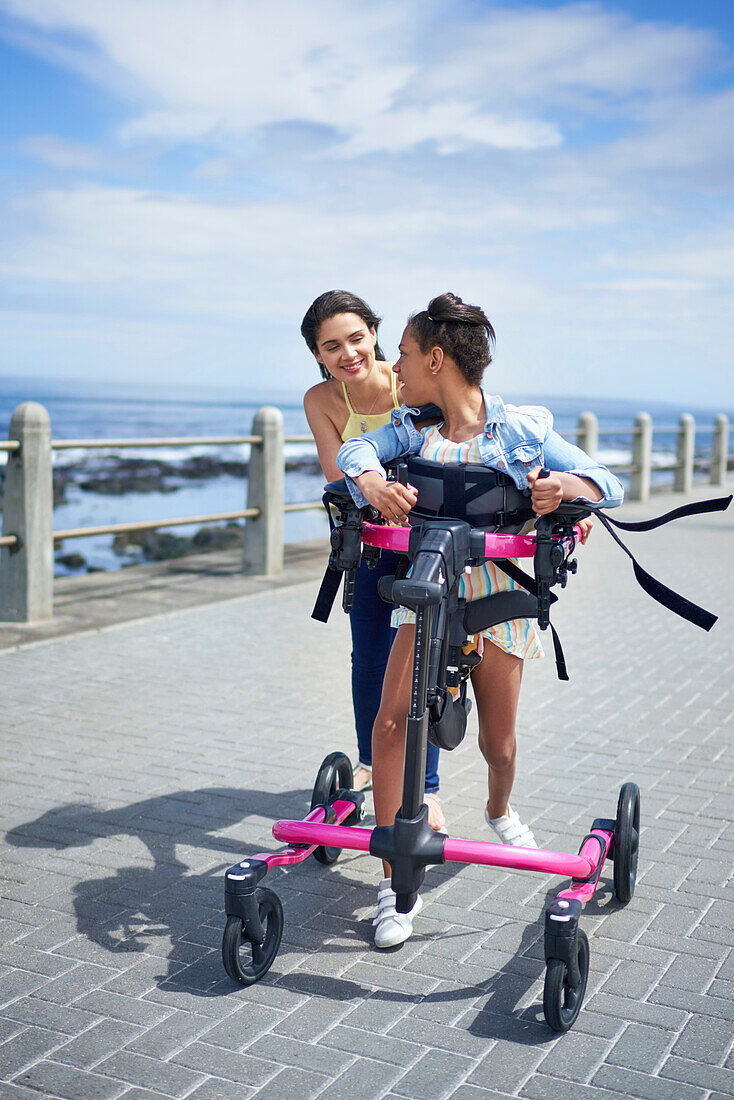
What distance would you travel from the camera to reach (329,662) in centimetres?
712

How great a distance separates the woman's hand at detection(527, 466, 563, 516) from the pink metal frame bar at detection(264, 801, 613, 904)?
0.89 metres

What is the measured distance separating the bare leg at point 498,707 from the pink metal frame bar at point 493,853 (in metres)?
0.33

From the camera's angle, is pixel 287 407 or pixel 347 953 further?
pixel 287 407

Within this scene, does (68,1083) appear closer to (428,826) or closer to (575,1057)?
(428,826)

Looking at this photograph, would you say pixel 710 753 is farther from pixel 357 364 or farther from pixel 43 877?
pixel 43 877

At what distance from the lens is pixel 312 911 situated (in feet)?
11.6

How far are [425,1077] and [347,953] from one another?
669 millimetres

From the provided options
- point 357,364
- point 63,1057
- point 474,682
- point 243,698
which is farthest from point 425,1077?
point 243,698

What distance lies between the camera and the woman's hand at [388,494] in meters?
2.97

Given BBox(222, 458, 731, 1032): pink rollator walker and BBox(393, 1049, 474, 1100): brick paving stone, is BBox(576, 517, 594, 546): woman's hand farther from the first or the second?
BBox(393, 1049, 474, 1100): brick paving stone

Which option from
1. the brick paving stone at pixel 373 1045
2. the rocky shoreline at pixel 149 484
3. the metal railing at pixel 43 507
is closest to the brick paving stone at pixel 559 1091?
the brick paving stone at pixel 373 1045

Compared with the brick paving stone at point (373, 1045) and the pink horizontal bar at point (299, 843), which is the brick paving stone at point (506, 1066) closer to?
the brick paving stone at point (373, 1045)

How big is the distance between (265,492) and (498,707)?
6.83 m

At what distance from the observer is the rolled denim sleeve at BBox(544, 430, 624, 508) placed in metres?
2.96
